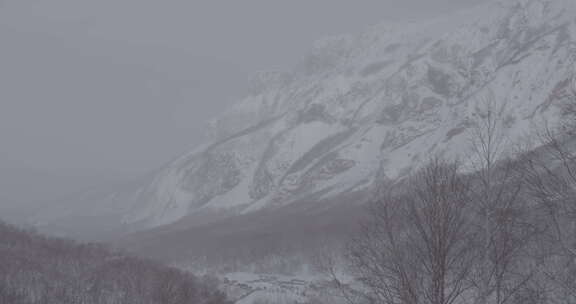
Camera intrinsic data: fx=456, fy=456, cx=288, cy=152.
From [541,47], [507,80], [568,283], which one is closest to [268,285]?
[568,283]

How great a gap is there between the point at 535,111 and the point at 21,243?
17053cm

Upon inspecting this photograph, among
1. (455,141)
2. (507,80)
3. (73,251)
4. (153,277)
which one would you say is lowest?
(153,277)

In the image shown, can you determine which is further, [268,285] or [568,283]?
[268,285]

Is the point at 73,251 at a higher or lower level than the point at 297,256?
higher

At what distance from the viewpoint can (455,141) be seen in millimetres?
186500

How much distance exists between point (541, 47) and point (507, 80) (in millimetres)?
20673

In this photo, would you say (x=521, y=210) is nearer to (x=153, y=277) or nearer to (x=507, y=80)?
(x=153, y=277)

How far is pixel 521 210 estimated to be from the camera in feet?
41.8

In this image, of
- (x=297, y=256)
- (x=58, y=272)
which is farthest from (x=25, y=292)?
(x=297, y=256)

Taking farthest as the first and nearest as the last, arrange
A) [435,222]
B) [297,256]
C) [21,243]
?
1. [297,256]
2. [21,243]
3. [435,222]

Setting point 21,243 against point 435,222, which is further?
point 21,243

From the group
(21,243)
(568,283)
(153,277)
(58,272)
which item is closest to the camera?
(568,283)

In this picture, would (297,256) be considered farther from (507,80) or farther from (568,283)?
(507,80)

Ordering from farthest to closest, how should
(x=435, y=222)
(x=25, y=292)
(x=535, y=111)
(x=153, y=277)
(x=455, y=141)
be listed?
1. (x=455, y=141)
2. (x=535, y=111)
3. (x=153, y=277)
4. (x=25, y=292)
5. (x=435, y=222)
